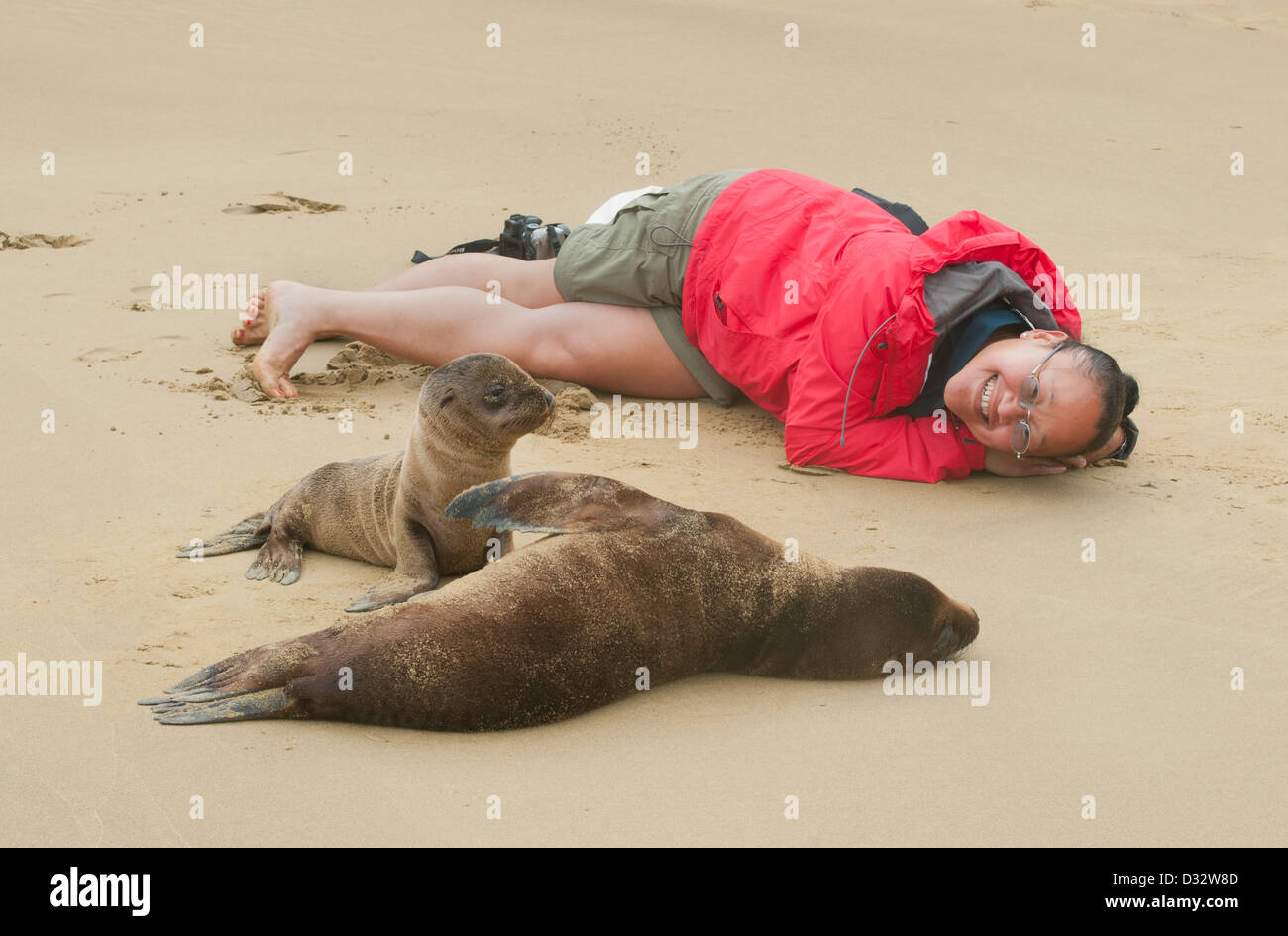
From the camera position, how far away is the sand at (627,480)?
2.82m

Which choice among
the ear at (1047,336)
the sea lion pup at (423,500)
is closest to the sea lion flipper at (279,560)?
the sea lion pup at (423,500)

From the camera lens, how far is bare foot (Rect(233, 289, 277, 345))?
5.87 metres

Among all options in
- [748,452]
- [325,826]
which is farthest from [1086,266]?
[325,826]

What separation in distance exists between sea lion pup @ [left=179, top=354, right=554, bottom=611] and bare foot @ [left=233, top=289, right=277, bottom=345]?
1.93m

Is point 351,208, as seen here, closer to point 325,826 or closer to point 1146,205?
point 1146,205

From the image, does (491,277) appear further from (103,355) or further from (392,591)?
(392,591)

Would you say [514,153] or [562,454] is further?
[514,153]

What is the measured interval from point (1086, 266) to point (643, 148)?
3714mm

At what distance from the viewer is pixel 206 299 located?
21.6 feet

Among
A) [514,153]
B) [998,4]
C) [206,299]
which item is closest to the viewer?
[206,299]

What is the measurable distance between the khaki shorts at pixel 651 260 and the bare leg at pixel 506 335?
0.06 metres

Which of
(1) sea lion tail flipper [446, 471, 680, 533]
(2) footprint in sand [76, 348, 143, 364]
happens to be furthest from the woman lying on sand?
(1) sea lion tail flipper [446, 471, 680, 533]

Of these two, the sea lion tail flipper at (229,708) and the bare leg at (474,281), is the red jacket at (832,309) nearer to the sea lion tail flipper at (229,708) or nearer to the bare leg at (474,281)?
the bare leg at (474,281)

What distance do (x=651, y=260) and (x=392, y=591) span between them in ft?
7.48
